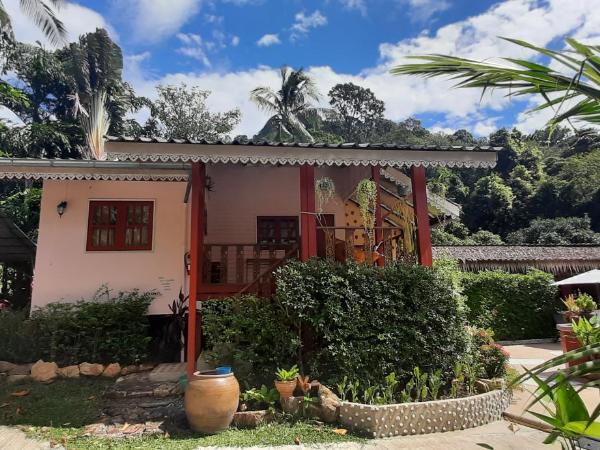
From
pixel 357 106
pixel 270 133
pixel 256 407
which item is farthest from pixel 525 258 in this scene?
pixel 357 106

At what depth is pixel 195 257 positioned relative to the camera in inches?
268

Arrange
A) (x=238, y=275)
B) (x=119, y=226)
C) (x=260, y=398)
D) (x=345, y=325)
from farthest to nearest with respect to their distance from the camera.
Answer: (x=119, y=226)
(x=238, y=275)
(x=345, y=325)
(x=260, y=398)

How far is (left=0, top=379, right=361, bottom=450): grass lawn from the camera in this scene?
505cm

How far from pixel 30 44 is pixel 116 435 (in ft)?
83.9

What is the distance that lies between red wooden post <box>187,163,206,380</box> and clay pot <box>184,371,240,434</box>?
106 cm

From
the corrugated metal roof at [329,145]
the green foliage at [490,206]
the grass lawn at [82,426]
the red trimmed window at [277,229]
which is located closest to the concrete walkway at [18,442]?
the grass lawn at [82,426]

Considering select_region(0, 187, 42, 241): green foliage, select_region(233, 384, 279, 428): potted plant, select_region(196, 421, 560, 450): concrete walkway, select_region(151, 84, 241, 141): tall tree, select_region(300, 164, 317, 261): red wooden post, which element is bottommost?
select_region(196, 421, 560, 450): concrete walkway

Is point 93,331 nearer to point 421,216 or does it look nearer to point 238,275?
point 238,275

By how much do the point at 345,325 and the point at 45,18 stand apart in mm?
12861

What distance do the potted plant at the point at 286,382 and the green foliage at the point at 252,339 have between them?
389 mm

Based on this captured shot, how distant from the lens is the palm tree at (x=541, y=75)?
1.56 meters

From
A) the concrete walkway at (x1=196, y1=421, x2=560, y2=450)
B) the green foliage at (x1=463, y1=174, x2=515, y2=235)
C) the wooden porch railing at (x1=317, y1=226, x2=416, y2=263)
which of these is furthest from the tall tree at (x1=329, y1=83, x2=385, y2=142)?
the concrete walkway at (x1=196, y1=421, x2=560, y2=450)

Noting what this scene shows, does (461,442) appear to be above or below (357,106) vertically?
below

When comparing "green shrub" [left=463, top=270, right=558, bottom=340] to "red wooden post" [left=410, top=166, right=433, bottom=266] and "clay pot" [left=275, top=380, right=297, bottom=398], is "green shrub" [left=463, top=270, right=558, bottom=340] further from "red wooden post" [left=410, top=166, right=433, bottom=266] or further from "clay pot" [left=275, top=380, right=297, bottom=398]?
"clay pot" [left=275, top=380, right=297, bottom=398]
